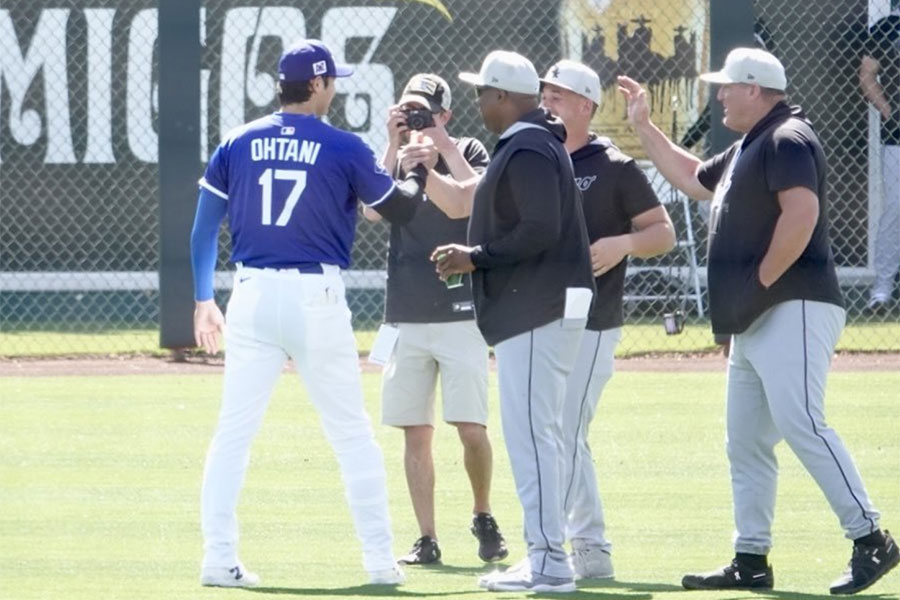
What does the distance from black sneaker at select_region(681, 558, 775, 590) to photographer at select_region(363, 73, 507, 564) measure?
1142 millimetres

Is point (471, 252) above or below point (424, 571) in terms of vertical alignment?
above

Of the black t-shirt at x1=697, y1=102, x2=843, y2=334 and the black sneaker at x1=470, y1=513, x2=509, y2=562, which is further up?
the black t-shirt at x1=697, y1=102, x2=843, y2=334

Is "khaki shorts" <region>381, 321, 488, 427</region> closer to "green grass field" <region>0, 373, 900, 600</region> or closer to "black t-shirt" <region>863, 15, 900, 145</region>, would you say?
"green grass field" <region>0, 373, 900, 600</region>

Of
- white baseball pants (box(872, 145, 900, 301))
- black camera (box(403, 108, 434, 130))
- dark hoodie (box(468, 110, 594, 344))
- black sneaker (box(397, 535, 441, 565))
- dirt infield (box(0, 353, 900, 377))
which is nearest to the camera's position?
dark hoodie (box(468, 110, 594, 344))

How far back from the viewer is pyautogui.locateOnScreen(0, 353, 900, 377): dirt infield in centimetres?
1295

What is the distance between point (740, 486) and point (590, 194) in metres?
1.27

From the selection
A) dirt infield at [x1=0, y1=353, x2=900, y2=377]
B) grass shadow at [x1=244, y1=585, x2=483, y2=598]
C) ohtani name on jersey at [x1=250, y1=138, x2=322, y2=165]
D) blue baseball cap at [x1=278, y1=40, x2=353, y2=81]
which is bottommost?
dirt infield at [x1=0, y1=353, x2=900, y2=377]

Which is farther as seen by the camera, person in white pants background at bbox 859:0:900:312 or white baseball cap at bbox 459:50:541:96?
person in white pants background at bbox 859:0:900:312

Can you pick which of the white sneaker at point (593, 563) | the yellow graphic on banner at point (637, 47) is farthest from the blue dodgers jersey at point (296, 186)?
→ the yellow graphic on banner at point (637, 47)

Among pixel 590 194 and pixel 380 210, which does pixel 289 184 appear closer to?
pixel 380 210

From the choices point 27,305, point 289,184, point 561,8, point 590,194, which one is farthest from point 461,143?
point 27,305

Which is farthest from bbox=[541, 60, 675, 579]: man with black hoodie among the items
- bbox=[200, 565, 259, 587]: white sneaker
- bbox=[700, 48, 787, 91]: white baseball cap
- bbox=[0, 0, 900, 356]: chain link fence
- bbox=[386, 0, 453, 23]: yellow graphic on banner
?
bbox=[386, 0, 453, 23]: yellow graphic on banner

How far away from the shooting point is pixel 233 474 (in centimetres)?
657

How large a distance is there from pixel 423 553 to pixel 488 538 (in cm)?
27
